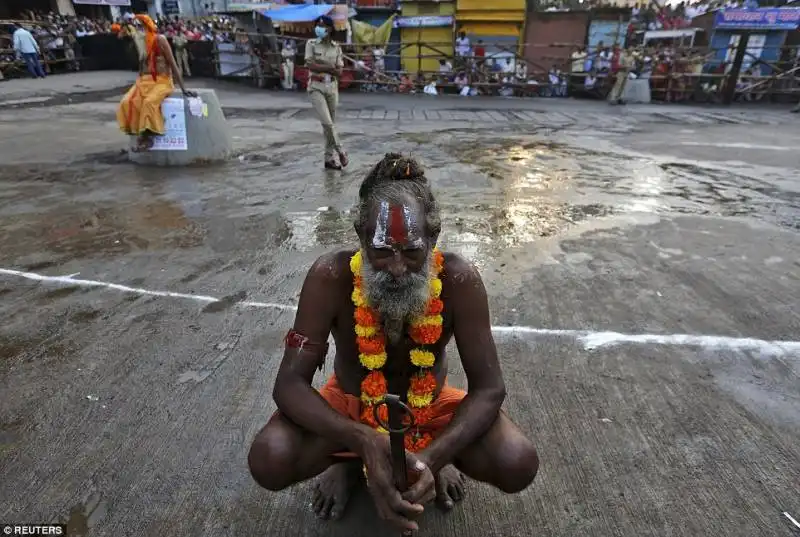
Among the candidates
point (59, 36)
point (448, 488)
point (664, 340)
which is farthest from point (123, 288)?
point (59, 36)

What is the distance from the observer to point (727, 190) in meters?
6.38

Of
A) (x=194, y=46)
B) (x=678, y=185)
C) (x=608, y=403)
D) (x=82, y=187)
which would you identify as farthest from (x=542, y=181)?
(x=194, y=46)

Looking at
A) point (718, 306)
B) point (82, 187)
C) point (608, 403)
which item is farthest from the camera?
point (82, 187)

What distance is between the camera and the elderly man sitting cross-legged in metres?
1.72

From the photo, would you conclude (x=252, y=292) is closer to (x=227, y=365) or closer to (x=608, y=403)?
(x=227, y=365)

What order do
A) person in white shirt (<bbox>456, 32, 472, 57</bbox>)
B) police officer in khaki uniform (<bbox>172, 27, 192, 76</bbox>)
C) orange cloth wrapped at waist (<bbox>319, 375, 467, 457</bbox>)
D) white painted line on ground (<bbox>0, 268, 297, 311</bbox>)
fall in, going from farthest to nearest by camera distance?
person in white shirt (<bbox>456, 32, 472, 57</bbox>)
police officer in khaki uniform (<bbox>172, 27, 192, 76</bbox>)
white painted line on ground (<bbox>0, 268, 297, 311</bbox>)
orange cloth wrapped at waist (<bbox>319, 375, 467, 457</bbox>)

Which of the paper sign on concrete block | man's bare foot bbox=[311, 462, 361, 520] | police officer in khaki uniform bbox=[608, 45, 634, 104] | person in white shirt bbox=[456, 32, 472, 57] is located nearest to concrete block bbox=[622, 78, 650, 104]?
police officer in khaki uniform bbox=[608, 45, 634, 104]

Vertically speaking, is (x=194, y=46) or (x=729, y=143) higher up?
(x=194, y=46)

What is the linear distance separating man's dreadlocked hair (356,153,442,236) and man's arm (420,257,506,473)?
0.22 m

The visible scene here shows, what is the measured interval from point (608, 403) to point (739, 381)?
774 mm

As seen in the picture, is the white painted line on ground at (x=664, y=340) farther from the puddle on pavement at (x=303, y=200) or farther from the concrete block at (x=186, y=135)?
the concrete block at (x=186, y=135)

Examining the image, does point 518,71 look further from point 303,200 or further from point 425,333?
point 425,333

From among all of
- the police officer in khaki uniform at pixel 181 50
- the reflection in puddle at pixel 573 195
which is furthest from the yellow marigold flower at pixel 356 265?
the police officer in khaki uniform at pixel 181 50

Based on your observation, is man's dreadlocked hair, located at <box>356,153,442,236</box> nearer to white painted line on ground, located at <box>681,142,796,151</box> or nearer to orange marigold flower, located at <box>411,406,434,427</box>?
orange marigold flower, located at <box>411,406,434,427</box>
